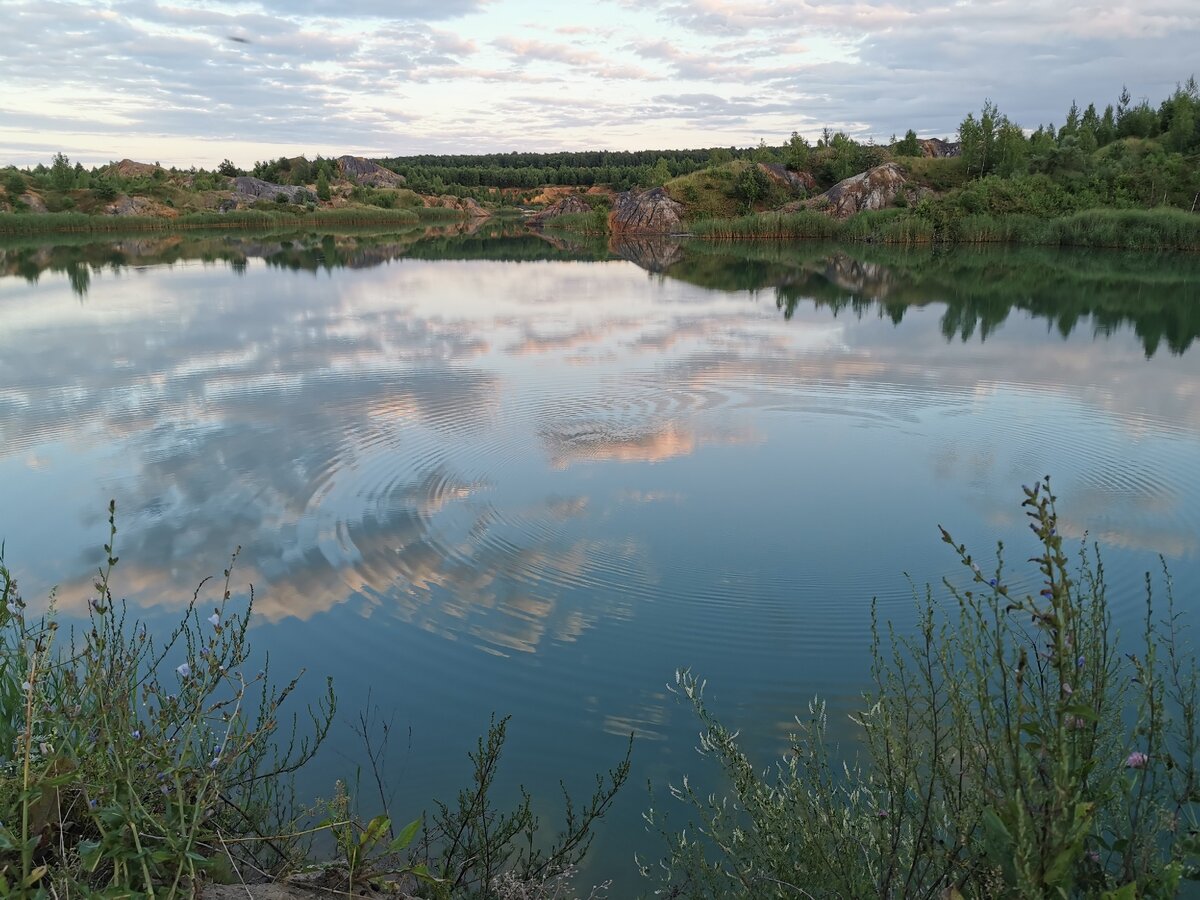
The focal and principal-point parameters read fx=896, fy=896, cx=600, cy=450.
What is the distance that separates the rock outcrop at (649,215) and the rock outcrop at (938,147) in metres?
15.6

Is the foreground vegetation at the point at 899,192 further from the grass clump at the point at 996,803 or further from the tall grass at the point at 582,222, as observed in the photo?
the grass clump at the point at 996,803

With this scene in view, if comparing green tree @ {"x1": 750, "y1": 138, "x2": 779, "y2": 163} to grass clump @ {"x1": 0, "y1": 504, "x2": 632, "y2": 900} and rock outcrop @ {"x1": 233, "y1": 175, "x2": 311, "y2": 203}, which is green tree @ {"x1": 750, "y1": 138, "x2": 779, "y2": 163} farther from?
grass clump @ {"x1": 0, "y1": 504, "x2": 632, "y2": 900}

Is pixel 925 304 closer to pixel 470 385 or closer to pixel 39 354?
pixel 470 385

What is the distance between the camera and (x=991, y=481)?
6.11 meters

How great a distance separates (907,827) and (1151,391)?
25.7 feet

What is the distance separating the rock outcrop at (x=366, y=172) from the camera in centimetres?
7819

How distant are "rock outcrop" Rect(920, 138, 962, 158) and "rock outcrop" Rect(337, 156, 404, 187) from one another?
4440 centimetres

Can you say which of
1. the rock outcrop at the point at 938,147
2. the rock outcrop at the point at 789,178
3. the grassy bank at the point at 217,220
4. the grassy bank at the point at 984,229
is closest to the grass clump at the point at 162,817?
the grassy bank at the point at 984,229

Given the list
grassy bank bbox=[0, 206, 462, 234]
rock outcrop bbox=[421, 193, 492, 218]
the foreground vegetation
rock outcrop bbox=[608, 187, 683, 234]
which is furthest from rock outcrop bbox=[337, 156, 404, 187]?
rock outcrop bbox=[608, 187, 683, 234]

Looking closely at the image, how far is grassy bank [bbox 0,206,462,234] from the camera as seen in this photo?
40.5 meters

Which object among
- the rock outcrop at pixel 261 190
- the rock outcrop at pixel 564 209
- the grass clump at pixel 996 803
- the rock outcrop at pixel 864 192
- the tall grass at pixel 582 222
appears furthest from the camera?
the rock outcrop at pixel 261 190

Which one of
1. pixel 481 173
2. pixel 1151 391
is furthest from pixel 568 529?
pixel 481 173

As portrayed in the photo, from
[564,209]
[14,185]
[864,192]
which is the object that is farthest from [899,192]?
[14,185]

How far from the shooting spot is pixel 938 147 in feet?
167
